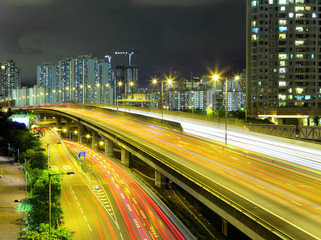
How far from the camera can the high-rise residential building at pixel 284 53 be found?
Answer: 4183 inches

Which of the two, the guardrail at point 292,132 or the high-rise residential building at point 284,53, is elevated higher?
the high-rise residential building at point 284,53

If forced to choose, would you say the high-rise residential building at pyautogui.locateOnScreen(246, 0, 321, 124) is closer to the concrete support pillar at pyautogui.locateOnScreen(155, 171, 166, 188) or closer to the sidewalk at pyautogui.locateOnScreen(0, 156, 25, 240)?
the concrete support pillar at pyautogui.locateOnScreen(155, 171, 166, 188)

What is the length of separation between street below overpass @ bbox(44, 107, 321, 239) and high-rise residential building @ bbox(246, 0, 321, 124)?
2687 inches

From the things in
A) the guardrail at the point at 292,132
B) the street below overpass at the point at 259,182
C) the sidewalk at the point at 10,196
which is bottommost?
the sidewalk at the point at 10,196

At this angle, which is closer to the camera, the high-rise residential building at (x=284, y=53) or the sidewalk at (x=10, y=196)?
the sidewalk at (x=10, y=196)

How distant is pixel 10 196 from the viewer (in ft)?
140

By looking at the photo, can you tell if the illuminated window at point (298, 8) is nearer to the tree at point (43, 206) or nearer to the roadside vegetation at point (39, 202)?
the roadside vegetation at point (39, 202)

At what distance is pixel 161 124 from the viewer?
2530 inches

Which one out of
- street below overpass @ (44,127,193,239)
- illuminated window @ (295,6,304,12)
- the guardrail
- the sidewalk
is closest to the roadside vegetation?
the sidewalk

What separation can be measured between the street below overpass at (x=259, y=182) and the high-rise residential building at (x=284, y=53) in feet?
224


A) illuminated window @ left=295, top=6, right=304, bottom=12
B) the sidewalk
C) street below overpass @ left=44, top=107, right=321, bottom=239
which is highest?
illuminated window @ left=295, top=6, right=304, bottom=12

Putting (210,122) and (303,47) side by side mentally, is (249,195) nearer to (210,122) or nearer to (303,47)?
(210,122)

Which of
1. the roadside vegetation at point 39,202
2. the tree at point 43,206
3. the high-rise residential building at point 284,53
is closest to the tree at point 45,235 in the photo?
the roadside vegetation at point 39,202

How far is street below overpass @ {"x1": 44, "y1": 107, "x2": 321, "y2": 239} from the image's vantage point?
18312 millimetres
